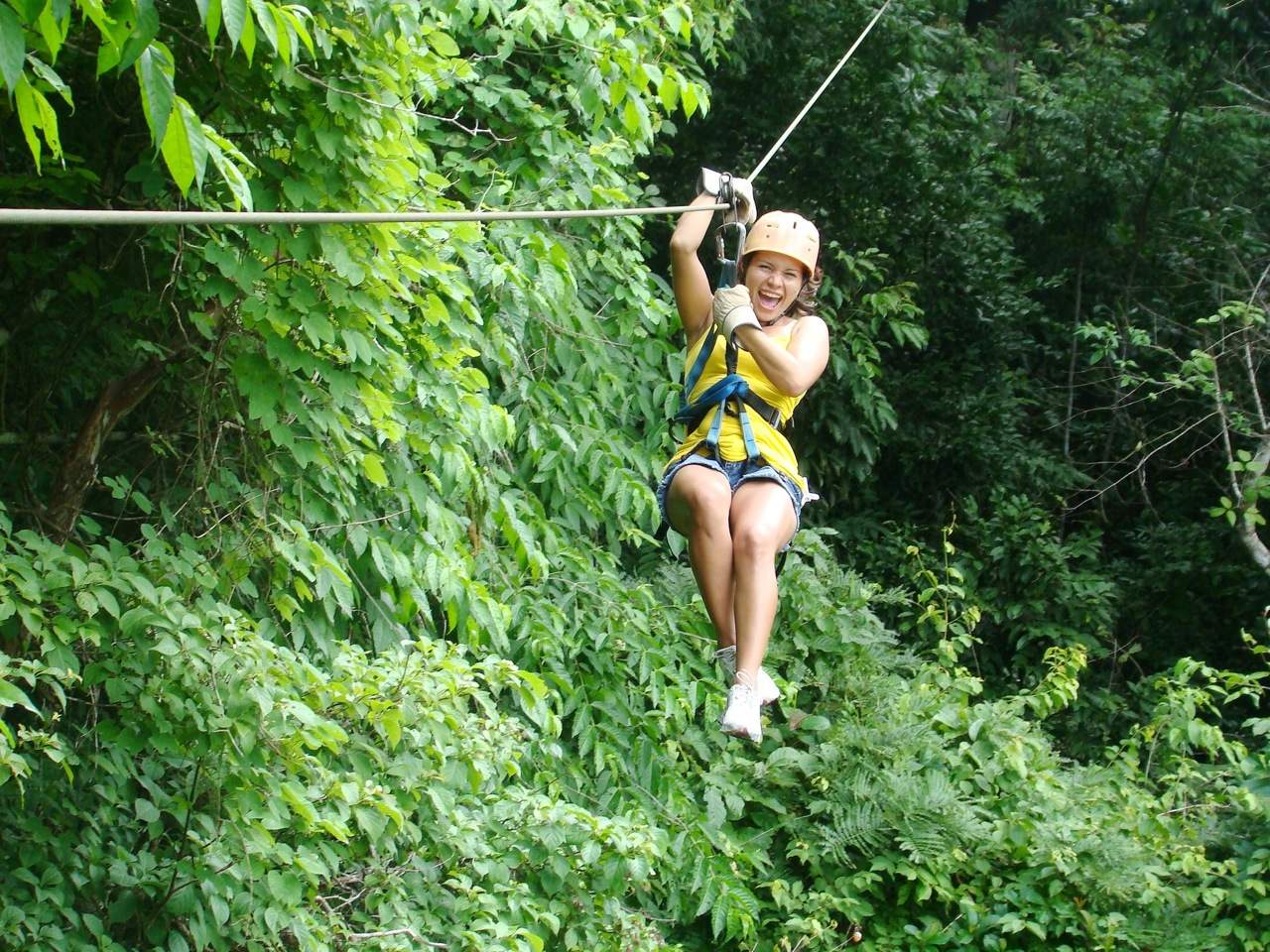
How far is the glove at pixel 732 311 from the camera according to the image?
381 cm

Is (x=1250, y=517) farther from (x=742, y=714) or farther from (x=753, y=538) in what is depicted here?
(x=742, y=714)

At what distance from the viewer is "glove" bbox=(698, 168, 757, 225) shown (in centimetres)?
401

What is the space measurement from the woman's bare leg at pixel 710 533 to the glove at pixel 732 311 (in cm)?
34

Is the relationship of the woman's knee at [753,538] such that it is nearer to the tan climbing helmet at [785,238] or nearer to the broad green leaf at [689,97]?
the tan climbing helmet at [785,238]

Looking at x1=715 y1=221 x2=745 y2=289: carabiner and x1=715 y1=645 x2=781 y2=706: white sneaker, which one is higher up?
x1=715 y1=221 x2=745 y2=289: carabiner

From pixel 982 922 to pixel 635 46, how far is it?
3.75 meters

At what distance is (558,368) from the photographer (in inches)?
253

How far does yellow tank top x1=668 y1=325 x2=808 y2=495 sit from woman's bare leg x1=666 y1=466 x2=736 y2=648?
0.32 feet

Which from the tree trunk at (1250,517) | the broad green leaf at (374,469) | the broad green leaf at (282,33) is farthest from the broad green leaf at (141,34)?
the tree trunk at (1250,517)

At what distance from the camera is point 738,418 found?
13.1 feet

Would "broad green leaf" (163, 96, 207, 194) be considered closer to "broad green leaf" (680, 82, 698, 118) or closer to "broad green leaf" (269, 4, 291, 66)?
"broad green leaf" (269, 4, 291, 66)

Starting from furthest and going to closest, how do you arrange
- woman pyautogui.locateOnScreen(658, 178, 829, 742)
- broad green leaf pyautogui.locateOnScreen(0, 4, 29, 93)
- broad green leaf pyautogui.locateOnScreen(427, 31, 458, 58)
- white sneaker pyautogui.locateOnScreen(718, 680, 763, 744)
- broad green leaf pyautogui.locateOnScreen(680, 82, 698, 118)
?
broad green leaf pyautogui.locateOnScreen(680, 82, 698, 118)
broad green leaf pyautogui.locateOnScreen(427, 31, 458, 58)
woman pyautogui.locateOnScreen(658, 178, 829, 742)
white sneaker pyautogui.locateOnScreen(718, 680, 763, 744)
broad green leaf pyautogui.locateOnScreen(0, 4, 29, 93)

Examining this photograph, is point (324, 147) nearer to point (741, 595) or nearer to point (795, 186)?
point (741, 595)

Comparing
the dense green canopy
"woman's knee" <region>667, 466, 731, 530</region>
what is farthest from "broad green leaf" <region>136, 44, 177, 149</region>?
"woman's knee" <region>667, 466, 731, 530</region>
